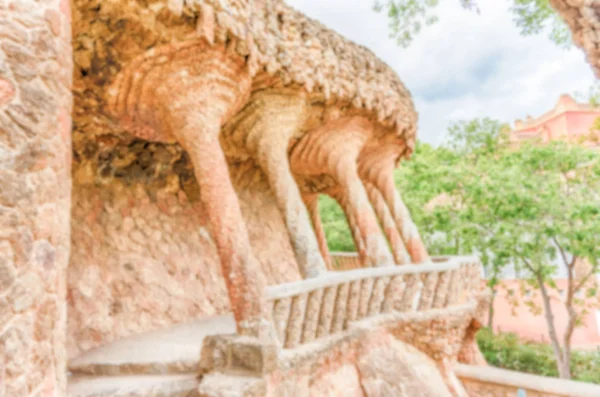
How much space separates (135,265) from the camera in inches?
224

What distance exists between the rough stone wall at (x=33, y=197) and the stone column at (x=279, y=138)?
9.81ft

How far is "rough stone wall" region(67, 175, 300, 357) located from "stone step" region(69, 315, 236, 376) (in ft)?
1.01

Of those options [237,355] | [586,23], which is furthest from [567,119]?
[237,355]

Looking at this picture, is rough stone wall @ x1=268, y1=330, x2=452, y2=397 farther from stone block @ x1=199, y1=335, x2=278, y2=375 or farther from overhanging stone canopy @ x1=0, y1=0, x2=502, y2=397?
stone block @ x1=199, y1=335, x2=278, y2=375

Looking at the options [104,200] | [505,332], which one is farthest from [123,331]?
[505,332]

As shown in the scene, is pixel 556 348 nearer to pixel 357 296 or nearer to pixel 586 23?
pixel 357 296

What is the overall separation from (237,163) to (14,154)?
5.07 metres

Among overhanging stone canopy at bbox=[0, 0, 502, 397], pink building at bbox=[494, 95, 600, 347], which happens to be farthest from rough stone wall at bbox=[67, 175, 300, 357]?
pink building at bbox=[494, 95, 600, 347]

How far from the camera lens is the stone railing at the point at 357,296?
12.2ft

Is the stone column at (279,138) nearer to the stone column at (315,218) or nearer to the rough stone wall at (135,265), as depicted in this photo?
the rough stone wall at (135,265)

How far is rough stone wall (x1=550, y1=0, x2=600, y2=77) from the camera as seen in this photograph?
8.29 ft

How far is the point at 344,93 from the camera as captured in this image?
5.85 m

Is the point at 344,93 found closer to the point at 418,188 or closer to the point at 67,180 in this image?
the point at 67,180

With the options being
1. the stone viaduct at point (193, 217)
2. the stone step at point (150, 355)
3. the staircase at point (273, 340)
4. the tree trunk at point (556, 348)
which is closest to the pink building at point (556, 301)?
the tree trunk at point (556, 348)
